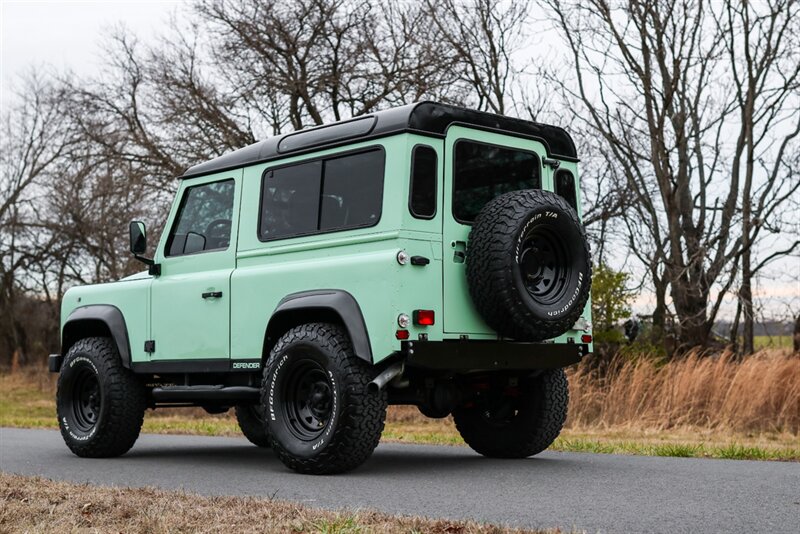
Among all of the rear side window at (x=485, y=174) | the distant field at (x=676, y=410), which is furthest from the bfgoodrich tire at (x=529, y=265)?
the distant field at (x=676, y=410)

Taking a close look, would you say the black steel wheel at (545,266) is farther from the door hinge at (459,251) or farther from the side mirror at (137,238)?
the side mirror at (137,238)

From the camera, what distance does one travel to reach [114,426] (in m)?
10.1

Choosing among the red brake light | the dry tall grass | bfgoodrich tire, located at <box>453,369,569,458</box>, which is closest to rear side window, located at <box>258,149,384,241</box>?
the red brake light

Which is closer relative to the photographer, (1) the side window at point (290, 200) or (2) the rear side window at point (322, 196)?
(2) the rear side window at point (322, 196)

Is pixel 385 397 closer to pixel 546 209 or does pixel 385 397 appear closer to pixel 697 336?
pixel 546 209

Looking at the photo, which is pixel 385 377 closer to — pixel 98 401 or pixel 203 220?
pixel 203 220

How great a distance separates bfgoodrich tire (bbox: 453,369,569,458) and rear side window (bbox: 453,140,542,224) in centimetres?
164

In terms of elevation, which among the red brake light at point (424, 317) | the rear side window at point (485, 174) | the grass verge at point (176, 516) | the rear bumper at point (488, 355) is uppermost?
the rear side window at point (485, 174)

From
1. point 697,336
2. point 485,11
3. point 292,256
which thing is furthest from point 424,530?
point 485,11

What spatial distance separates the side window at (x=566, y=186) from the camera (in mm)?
9383

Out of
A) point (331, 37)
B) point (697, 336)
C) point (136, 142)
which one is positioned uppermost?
point (331, 37)

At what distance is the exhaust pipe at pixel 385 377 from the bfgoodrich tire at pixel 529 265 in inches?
30.4

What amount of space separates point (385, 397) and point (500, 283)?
118 cm

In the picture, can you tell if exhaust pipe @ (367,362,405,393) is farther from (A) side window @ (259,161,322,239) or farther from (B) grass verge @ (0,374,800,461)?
(B) grass verge @ (0,374,800,461)
